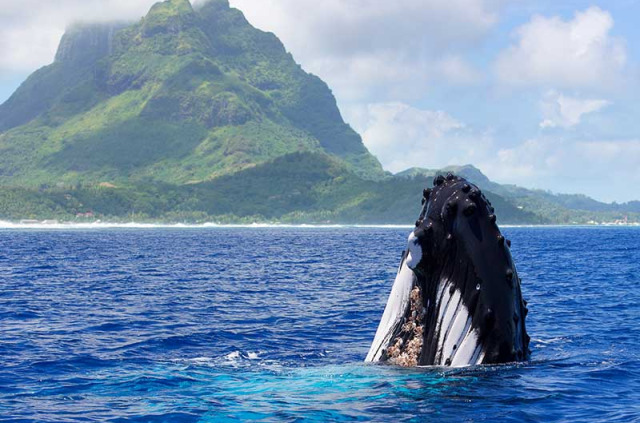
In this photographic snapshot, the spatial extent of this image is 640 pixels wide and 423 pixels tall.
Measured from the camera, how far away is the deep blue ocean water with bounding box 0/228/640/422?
1257 cm

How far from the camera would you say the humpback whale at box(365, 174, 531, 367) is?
36.0 feet

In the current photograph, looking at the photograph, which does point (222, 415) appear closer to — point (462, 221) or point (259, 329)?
point (462, 221)

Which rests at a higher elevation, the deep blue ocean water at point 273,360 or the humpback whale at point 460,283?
the humpback whale at point 460,283

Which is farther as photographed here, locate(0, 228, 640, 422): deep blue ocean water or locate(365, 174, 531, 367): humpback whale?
locate(0, 228, 640, 422): deep blue ocean water

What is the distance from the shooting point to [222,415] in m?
12.1

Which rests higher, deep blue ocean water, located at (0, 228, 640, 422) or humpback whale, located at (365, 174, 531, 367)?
humpback whale, located at (365, 174, 531, 367)

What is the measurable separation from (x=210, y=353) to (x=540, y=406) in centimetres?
962

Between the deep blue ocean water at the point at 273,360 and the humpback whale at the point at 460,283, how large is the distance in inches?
26.2

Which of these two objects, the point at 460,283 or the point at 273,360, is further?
the point at 273,360

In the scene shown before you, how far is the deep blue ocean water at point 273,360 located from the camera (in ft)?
41.2

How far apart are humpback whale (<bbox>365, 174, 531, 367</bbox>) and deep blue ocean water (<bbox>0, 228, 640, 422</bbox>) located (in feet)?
2.19

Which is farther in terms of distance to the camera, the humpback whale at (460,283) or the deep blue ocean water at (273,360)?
the deep blue ocean water at (273,360)

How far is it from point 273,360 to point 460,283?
8.86m

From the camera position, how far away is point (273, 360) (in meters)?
19.1
